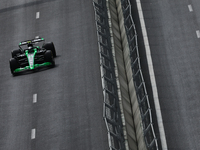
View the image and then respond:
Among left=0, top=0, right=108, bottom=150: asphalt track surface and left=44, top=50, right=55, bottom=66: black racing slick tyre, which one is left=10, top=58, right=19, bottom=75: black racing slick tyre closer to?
left=0, top=0, right=108, bottom=150: asphalt track surface

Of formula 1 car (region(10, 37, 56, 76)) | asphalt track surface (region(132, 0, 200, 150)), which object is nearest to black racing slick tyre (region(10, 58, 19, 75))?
formula 1 car (region(10, 37, 56, 76))

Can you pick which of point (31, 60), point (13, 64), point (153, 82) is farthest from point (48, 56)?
point (153, 82)

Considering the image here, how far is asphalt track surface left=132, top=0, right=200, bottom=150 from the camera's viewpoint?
90.7 feet

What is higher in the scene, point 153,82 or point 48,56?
point 48,56

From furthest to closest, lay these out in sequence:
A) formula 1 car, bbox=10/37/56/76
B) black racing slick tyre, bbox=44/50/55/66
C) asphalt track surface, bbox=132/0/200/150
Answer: formula 1 car, bbox=10/37/56/76
black racing slick tyre, bbox=44/50/55/66
asphalt track surface, bbox=132/0/200/150

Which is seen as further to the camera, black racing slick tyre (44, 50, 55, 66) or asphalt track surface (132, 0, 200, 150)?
black racing slick tyre (44, 50, 55, 66)

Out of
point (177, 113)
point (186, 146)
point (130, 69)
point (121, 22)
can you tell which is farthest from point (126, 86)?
point (121, 22)

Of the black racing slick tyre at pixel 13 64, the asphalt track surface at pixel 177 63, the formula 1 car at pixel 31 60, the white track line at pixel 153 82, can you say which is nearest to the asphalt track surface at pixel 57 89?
the formula 1 car at pixel 31 60

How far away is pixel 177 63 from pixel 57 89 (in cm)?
660

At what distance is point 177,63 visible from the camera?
3198 centimetres

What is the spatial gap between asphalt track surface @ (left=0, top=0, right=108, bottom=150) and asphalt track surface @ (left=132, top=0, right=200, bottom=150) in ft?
10.4

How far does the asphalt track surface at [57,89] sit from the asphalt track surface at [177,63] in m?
3.18

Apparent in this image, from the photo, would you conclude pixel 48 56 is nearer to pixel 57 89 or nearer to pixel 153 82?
pixel 57 89

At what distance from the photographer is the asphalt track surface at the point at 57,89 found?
92.3 feet
